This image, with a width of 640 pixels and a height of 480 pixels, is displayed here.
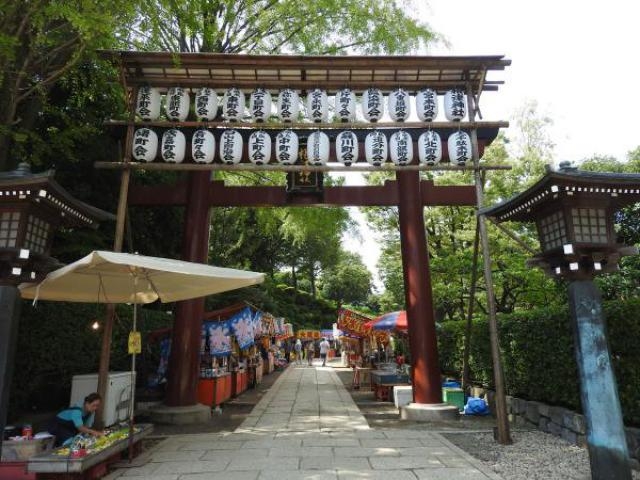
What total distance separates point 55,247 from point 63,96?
416cm

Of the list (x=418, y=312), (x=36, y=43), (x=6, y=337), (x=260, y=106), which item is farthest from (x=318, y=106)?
(x=6, y=337)

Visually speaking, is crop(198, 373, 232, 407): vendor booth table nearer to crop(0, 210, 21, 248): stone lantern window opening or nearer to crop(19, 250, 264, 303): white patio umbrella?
crop(19, 250, 264, 303): white patio umbrella

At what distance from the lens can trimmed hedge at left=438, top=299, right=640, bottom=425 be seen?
20.4ft

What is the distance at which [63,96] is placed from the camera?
38.5ft

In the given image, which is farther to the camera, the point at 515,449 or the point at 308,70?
the point at 308,70

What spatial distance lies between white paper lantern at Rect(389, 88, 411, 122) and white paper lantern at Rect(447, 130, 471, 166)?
1.12 m

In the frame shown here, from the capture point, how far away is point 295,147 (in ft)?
30.7

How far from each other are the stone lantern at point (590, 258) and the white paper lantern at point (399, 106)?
154 inches

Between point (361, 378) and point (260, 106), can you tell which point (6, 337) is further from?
point (361, 378)

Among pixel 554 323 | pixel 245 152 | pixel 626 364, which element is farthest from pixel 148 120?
pixel 626 364

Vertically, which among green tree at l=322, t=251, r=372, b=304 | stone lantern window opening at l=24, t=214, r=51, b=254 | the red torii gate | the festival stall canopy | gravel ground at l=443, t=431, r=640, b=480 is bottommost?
gravel ground at l=443, t=431, r=640, b=480

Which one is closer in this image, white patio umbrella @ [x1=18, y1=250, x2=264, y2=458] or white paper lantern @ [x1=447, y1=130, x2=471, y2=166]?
white patio umbrella @ [x1=18, y1=250, x2=264, y2=458]

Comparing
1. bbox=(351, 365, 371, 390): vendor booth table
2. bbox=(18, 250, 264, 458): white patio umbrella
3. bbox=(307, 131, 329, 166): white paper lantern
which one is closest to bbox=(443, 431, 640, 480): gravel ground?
bbox=(18, 250, 264, 458): white patio umbrella

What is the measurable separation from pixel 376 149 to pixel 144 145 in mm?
4849
